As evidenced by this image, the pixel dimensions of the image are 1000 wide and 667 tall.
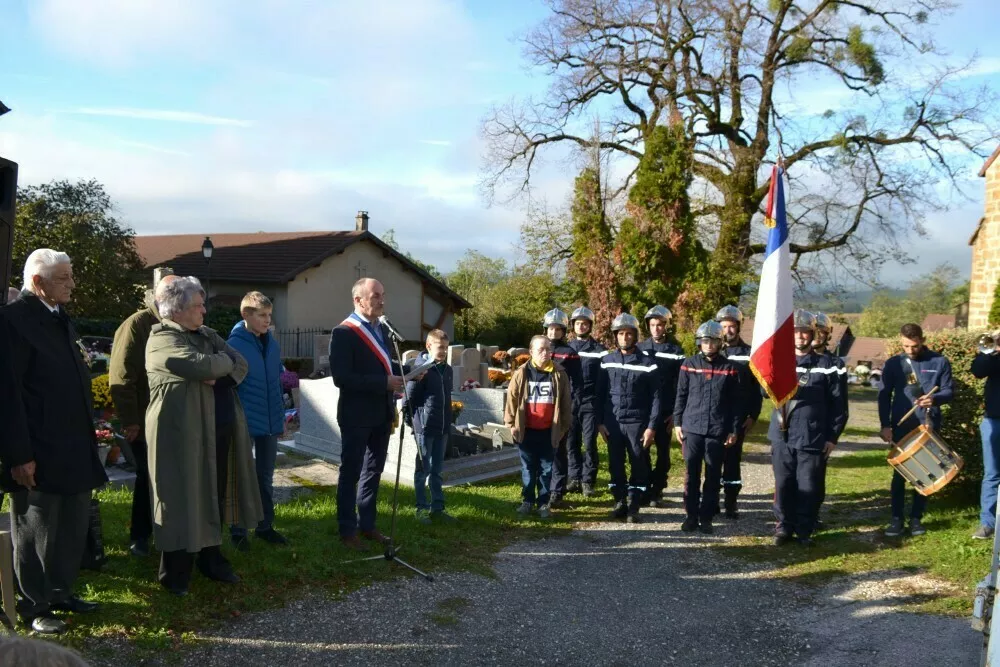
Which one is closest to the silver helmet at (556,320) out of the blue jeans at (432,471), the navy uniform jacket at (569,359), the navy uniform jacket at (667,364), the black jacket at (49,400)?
the navy uniform jacket at (569,359)

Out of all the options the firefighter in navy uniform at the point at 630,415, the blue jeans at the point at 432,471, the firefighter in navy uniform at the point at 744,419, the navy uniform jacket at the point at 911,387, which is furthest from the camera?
the firefighter in navy uniform at the point at 744,419

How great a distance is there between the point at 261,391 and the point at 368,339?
2.97 ft

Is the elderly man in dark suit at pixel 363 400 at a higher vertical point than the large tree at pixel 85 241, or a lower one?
lower

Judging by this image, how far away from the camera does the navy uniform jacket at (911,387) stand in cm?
744

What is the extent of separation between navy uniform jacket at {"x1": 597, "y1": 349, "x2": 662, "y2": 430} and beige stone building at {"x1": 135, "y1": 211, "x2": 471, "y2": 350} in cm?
1900

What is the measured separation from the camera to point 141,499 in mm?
5359

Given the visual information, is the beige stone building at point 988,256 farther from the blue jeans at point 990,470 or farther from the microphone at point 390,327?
the microphone at point 390,327

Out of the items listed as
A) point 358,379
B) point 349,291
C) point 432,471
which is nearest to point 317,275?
point 349,291

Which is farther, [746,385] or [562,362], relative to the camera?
[562,362]

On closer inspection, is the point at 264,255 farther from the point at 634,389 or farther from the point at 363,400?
the point at 363,400

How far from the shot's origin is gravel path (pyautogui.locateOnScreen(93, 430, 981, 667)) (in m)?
4.58

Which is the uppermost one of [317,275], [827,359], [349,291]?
[317,275]

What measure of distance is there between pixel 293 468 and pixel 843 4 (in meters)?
20.9

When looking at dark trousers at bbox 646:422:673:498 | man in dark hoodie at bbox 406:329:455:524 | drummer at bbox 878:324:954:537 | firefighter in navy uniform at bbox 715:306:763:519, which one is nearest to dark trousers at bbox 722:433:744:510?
firefighter in navy uniform at bbox 715:306:763:519
